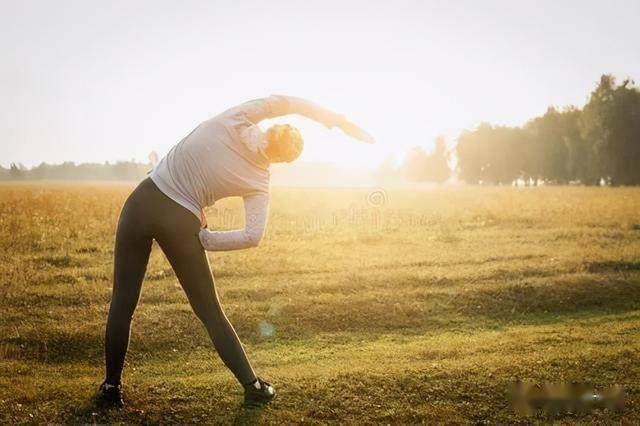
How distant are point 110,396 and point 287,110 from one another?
3.01 metres

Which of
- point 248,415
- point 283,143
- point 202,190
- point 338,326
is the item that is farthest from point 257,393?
point 338,326

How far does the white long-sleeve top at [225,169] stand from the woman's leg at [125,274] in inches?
15.0

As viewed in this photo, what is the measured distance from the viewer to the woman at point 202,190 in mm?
4488

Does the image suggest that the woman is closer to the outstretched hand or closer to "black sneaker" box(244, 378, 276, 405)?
the outstretched hand

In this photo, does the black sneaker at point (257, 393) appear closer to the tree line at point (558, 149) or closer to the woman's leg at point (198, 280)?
the woman's leg at point (198, 280)

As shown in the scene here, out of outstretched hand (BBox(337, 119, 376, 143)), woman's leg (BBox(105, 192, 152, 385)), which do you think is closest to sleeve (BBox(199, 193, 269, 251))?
woman's leg (BBox(105, 192, 152, 385))

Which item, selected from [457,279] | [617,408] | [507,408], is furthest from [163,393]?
[457,279]

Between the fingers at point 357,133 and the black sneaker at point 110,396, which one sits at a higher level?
the fingers at point 357,133

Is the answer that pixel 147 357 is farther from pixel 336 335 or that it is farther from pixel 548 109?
pixel 548 109

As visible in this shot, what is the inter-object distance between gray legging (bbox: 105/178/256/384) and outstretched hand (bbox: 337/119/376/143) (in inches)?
58.9

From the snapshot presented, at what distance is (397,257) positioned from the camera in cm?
1488

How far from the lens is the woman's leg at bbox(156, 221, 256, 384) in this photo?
4.57 meters

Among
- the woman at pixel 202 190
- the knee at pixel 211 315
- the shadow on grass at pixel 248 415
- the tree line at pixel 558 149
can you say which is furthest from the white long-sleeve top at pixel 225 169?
the tree line at pixel 558 149

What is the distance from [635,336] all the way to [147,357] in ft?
23.0
